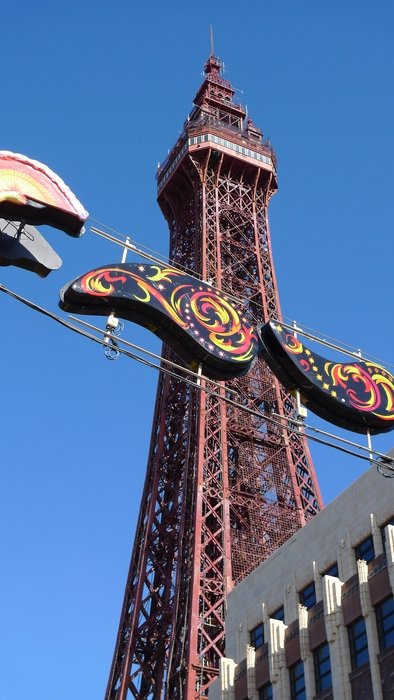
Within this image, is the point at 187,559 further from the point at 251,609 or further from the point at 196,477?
the point at 251,609

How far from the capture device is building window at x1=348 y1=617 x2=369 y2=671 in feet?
100

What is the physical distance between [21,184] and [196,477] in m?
46.2

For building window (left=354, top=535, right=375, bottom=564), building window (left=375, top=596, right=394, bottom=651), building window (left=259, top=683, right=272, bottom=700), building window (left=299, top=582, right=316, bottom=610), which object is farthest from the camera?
building window (left=259, top=683, right=272, bottom=700)

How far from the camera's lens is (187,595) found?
2212 inches

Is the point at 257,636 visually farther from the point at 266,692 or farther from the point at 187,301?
the point at 187,301

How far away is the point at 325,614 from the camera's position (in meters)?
32.5

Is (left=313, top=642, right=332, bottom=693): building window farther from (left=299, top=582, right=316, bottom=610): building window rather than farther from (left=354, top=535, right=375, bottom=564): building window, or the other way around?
(left=354, top=535, right=375, bottom=564): building window

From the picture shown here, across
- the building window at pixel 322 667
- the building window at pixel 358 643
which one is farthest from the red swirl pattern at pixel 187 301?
the building window at pixel 322 667

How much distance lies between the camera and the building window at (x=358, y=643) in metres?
30.6

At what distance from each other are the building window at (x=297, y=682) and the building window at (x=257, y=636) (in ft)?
9.15

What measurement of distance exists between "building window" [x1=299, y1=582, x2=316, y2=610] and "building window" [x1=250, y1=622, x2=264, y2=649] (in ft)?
8.45

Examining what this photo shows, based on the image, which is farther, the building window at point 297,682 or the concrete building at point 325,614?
the building window at point 297,682

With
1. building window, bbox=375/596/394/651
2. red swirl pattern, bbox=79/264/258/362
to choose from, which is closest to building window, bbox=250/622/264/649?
building window, bbox=375/596/394/651

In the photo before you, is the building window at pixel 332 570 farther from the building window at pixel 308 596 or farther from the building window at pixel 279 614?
the building window at pixel 279 614
